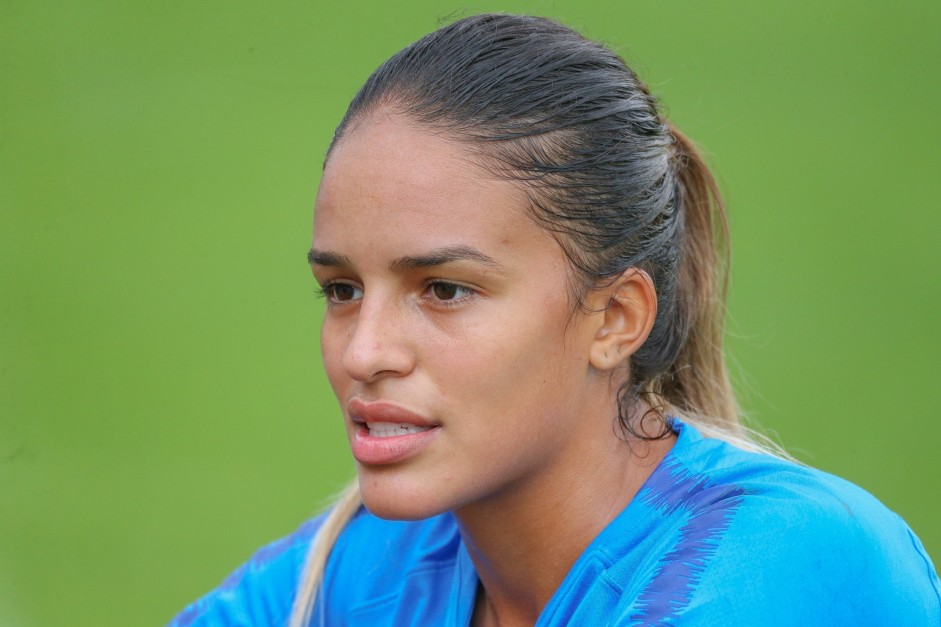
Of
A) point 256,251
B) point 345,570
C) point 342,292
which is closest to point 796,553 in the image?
point 342,292

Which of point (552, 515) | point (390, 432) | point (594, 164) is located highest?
point (594, 164)

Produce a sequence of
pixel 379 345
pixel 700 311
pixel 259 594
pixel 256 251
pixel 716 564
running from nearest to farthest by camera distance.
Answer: pixel 716 564, pixel 379 345, pixel 700 311, pixel 259 594, pixel 256 251

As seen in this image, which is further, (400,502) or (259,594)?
(259,594)

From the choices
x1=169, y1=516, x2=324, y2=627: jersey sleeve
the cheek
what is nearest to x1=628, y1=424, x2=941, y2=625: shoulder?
the cheek

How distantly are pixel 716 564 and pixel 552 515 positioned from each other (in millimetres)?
396

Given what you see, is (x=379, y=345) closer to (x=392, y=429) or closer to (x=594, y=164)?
(x=392, y=429)

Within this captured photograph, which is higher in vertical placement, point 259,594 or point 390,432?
point 390,432

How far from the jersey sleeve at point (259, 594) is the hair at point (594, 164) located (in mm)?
84

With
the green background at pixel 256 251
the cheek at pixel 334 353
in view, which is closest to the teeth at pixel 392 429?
the cheek at pixel 334 353

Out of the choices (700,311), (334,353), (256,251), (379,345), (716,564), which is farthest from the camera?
(256,251)

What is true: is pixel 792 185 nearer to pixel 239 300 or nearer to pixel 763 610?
pixel 239 300

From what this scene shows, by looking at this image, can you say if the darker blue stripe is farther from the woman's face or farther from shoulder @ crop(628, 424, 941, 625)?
the woman's face

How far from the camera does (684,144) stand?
2.23m

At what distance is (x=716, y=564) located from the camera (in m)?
1.64
